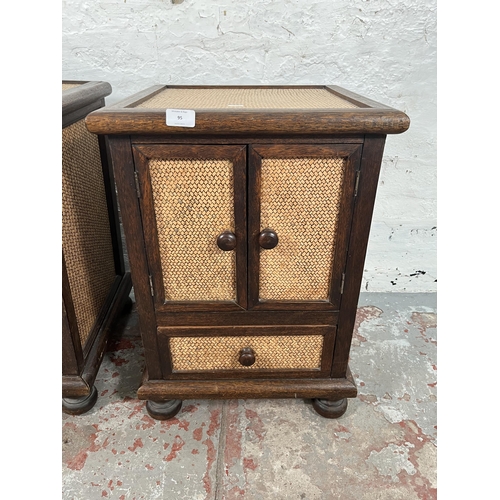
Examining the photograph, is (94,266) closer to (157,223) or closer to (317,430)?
(157,223)

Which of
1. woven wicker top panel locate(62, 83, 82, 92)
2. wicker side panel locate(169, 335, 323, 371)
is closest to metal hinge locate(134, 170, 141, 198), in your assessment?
wicker side panel locate(169, 335, 323, 371)

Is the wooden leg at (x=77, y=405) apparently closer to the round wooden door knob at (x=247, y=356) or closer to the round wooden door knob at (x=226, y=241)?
the round wooden door knob at (x=247, y=356)

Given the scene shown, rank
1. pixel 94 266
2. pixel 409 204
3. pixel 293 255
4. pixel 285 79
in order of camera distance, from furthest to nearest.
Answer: pixel 409 204 < pixel 285 79 < pixel 94 266 < pixel 293 255

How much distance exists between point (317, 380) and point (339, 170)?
56 cm

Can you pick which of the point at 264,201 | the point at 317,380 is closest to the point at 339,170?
the point at 264,201

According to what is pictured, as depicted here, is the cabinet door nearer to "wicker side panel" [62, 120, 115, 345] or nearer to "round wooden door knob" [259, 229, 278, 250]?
"round wooden door knob" [259, 229, 278, 250]

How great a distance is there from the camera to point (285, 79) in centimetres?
135

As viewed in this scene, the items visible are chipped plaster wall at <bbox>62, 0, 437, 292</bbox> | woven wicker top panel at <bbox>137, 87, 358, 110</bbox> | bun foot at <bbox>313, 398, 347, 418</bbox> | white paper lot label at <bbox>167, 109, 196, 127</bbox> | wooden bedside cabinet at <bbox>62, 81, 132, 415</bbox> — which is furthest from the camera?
chipped plaster wall at <bbox>62, 0, 437, 292</bbox>

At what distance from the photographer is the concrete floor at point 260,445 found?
0.96 meters

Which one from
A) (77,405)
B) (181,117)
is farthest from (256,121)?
(77,405)

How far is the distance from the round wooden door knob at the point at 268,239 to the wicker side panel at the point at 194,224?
70 millimetres

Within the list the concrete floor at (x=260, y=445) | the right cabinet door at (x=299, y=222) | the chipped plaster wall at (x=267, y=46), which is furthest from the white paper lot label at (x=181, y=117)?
the concrete floor at (x=260, y=445)

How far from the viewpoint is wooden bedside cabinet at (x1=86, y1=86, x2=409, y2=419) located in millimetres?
796

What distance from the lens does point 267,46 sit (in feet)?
4.29
